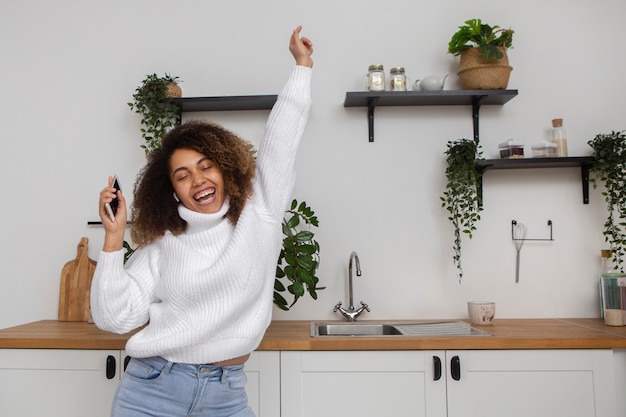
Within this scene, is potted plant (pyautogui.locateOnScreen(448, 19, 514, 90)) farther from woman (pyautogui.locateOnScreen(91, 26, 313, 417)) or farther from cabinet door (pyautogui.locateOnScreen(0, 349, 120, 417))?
cabinet door (pyautogui.locateOnScreen(0, 349, 120, 417))

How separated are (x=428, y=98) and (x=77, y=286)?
180 centimetres

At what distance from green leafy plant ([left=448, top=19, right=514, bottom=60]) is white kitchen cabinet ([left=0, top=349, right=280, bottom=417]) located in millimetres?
1513

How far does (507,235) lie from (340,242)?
761mm

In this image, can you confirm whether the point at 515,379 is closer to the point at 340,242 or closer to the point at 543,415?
the point at 543,415

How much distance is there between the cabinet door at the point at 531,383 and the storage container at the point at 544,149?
0.87 m

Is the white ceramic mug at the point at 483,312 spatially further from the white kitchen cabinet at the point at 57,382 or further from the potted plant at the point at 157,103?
the potted plant at the point at 157,103

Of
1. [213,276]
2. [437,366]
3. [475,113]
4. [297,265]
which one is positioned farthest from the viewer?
[475,113]

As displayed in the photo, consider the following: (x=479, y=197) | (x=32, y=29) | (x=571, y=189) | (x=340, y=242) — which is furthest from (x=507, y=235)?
(x=32, y=29)

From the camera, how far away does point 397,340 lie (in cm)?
172

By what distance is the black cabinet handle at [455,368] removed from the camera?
1712mm

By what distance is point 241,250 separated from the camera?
1.30 m

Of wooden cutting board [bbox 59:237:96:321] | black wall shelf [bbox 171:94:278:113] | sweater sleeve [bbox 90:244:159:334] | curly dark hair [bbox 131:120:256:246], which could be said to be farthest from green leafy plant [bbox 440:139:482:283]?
wooden cutting board [bbox 59:237:96:321]

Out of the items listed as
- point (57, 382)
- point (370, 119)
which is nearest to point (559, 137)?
point (370, 119)

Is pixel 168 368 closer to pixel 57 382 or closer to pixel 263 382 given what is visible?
pixel 263 382
